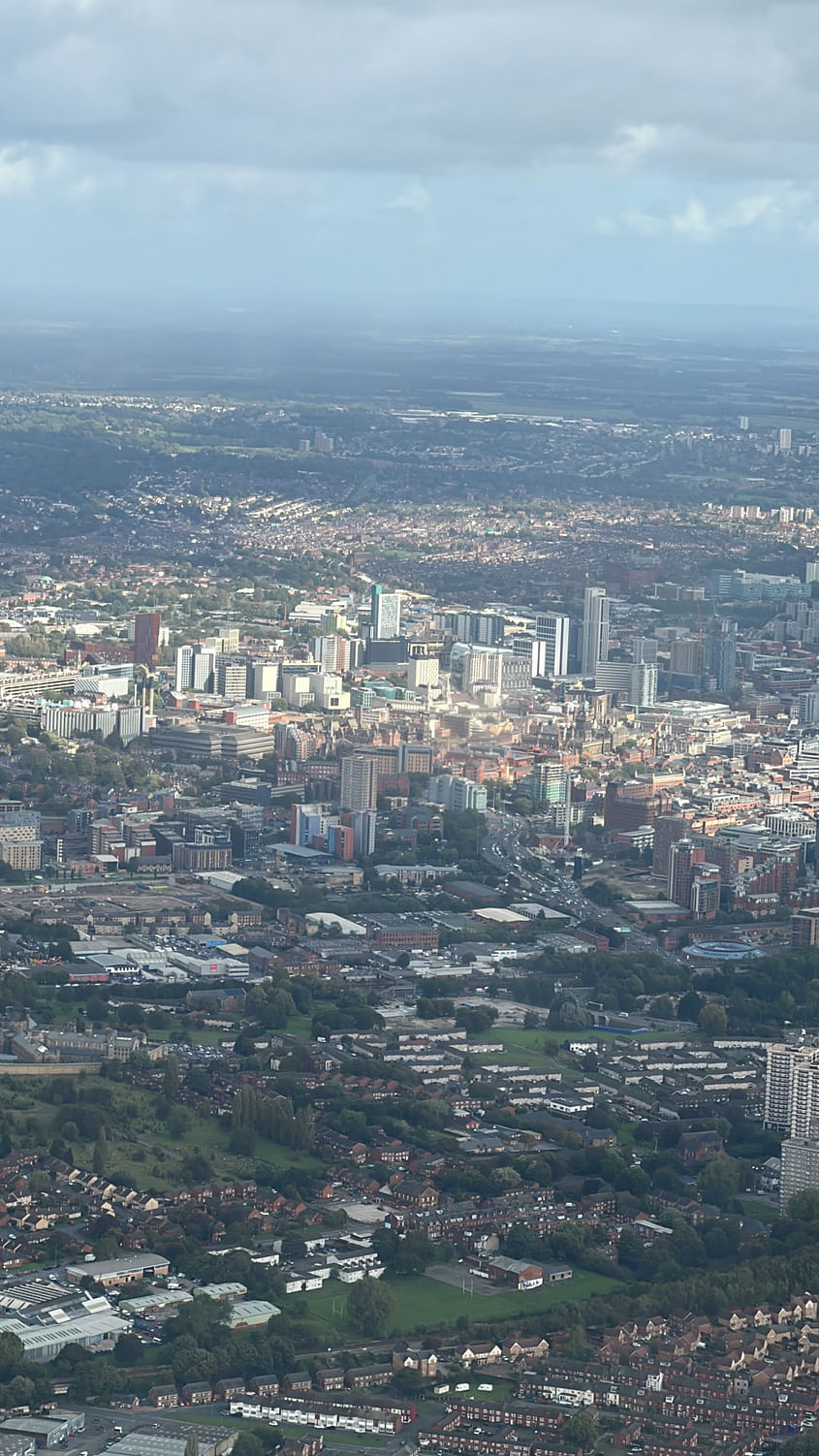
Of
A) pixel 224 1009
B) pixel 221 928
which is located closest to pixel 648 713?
pixel 221 928

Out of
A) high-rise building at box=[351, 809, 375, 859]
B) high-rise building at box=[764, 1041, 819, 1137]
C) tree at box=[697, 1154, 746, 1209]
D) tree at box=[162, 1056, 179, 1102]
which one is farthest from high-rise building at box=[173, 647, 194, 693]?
tree at box=[697, 1154, 746, 1209]

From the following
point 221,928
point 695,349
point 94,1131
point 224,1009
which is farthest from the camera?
point 695,349

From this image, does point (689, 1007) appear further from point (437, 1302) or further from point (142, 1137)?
point (437, 1302)

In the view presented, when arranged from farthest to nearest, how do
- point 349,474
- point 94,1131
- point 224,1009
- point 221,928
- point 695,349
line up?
1. point 695,349
2. point 349,474
3. point 221,928
4. point 224,1009
5. point 94,1131

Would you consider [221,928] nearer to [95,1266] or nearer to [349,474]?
[95,1266]

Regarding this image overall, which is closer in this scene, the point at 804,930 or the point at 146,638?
the point at 804,930

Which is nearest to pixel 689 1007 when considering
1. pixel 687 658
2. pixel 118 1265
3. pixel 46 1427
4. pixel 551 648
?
pixel 118 1265

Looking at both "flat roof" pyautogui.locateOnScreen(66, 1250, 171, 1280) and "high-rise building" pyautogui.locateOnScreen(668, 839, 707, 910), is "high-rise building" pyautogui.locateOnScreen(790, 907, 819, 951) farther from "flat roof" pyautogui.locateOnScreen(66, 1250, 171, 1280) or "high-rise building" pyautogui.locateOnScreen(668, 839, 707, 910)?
"flat roof" pyautogui.locateOnScreen(66, 1250, 171, 1280)

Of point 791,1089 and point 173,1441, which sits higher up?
point 791,1089
